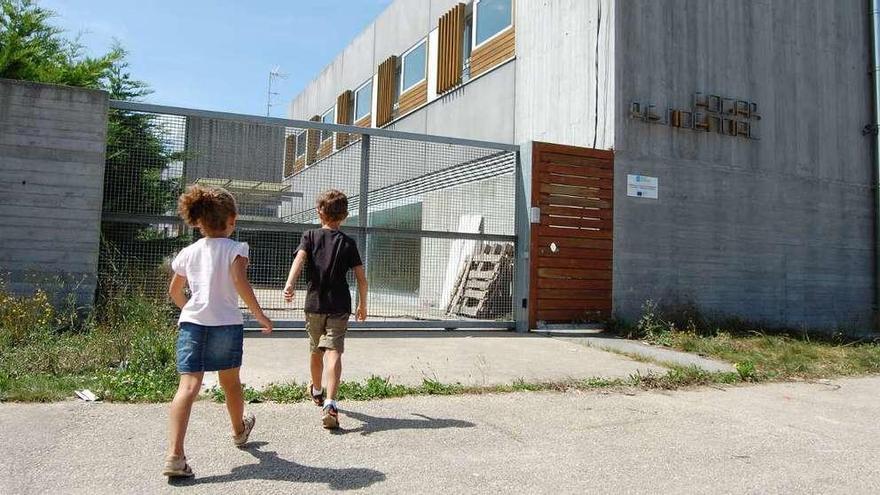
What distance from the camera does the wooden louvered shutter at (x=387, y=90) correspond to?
18406 millimetres

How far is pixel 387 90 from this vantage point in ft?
60.6

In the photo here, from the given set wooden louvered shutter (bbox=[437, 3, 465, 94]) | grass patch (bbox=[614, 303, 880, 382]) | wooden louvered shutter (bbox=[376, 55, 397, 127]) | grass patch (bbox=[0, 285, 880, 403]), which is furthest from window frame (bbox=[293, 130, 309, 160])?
wooden louvered shutter (bbox=[376, 55, 397, 127])

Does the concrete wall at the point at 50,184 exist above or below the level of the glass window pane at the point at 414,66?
below

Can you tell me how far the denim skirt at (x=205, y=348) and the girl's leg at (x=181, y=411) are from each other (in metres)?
0.05

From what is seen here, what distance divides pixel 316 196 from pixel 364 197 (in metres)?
0.66

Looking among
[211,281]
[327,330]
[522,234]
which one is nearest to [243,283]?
[211,281]

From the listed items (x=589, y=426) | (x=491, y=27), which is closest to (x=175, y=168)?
(x=589, y=426)

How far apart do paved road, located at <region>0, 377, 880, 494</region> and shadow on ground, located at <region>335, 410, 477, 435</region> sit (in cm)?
1

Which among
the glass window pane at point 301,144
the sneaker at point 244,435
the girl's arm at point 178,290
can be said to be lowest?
the sneaker at point 244,435

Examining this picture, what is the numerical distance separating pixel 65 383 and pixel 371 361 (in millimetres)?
2790

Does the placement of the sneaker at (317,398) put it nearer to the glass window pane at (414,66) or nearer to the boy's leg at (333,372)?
the boy's leg at (333,372)

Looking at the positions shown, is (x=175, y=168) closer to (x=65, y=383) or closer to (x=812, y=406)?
(x=65, y=383)

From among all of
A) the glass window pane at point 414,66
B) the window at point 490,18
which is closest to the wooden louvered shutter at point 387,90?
the glass window pane at point 414,66

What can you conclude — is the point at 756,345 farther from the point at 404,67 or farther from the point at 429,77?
the point at 404,67
